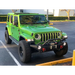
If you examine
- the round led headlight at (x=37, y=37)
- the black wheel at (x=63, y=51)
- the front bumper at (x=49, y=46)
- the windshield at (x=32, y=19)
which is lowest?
the black wheel at (x=63, y=51)

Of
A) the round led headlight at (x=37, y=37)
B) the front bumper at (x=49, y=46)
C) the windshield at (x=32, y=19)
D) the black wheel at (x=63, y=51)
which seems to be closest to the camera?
the front bumper at (x=49, y=46)

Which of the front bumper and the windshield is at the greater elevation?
the windshield

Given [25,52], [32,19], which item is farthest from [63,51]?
[32,19]

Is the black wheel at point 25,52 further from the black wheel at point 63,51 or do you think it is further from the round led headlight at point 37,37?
the black wheel at point 63,51

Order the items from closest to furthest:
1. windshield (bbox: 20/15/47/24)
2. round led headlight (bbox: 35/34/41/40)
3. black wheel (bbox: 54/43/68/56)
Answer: round led headlight (bbox: 35/34/41/40)
black wheel (bbox: 54/43/68/56)
windshield (bbox: 20/15/47/24)

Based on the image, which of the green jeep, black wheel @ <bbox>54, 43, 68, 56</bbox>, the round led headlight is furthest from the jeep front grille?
black wheel @ <bbox>54, 43, 68, 56</bbox>

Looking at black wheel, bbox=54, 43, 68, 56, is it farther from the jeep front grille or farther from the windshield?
the windshield

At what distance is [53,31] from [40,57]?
1.38m

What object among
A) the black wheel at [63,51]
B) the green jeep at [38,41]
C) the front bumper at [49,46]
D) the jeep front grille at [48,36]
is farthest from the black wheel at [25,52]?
the black wheel at [63,51]

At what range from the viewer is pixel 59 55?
676cm

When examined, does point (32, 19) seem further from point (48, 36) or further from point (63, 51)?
point (63, 51)

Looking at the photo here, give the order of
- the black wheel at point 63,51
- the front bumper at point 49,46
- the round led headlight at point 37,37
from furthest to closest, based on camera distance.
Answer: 1. the black wheel at point 63,51
2. the round led headlight at point 37,37
3. the front bumper at point 49,46
